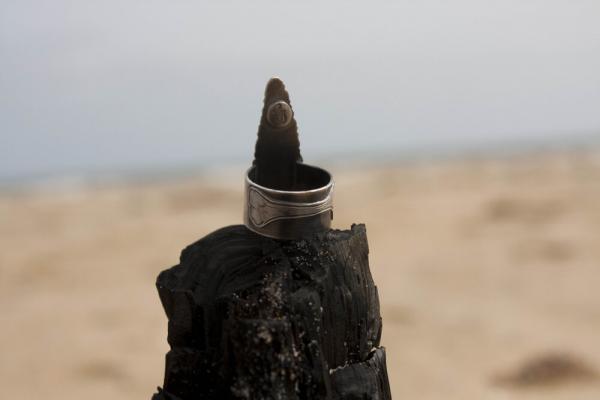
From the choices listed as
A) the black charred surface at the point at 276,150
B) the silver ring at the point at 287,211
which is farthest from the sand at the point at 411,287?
the silver ring at the point at 287,211

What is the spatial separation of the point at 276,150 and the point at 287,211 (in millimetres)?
339

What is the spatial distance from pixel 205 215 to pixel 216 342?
48.9 ft

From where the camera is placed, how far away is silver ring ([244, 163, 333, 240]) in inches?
112

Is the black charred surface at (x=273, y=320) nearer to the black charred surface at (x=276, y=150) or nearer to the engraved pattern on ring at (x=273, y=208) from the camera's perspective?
the engraved pattern on ring at (x=273, y=208)

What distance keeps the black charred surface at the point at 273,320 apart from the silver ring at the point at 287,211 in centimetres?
6

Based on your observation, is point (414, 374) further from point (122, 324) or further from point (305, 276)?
point (305, 276)

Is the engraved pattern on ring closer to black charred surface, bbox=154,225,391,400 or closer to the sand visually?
black charred surface, bbox=154,225,391,400

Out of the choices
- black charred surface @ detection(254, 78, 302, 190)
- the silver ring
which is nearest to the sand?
black charred surface @ detection(254, 78, 302, 190)

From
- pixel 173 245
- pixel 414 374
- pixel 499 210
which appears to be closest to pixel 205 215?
pixel 173 245

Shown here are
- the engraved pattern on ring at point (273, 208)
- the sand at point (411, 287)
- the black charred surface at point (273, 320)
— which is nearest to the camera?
the black charred surface at point (273, 320)

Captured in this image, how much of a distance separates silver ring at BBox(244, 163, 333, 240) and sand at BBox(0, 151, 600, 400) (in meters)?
6.05

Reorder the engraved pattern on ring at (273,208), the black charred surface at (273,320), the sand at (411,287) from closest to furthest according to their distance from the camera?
the black charred surface at (273,320) → the engraved pattern on ring at (273,208) → the sand at (411,287)

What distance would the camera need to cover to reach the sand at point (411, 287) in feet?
29.6

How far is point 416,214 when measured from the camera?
1559cm
